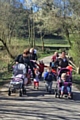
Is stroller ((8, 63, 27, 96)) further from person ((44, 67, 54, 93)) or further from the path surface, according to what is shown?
person ((44, 67, 54, 93))

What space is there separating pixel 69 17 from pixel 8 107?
22.6 metres

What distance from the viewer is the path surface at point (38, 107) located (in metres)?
8.67

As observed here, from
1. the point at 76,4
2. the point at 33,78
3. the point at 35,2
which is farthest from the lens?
the point at 35,2

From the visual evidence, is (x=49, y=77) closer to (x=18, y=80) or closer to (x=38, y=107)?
(x=18, y=80)

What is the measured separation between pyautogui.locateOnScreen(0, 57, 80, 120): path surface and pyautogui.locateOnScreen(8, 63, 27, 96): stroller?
11.3 inches

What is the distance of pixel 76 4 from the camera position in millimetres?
29375

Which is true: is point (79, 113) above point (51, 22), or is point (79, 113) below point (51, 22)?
below

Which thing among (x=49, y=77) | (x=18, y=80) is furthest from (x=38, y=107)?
(x=49, y=77)

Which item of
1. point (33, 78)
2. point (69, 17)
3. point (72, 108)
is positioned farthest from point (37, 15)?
point (72, 108)

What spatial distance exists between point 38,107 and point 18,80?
231cm

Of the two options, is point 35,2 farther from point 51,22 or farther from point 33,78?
point 33,78

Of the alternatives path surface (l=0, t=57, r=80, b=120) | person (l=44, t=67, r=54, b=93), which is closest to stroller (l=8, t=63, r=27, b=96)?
path surface (l=0, t=57, r=80, b=120)

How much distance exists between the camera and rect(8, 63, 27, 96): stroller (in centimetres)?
1183

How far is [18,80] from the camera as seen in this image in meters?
11.9
